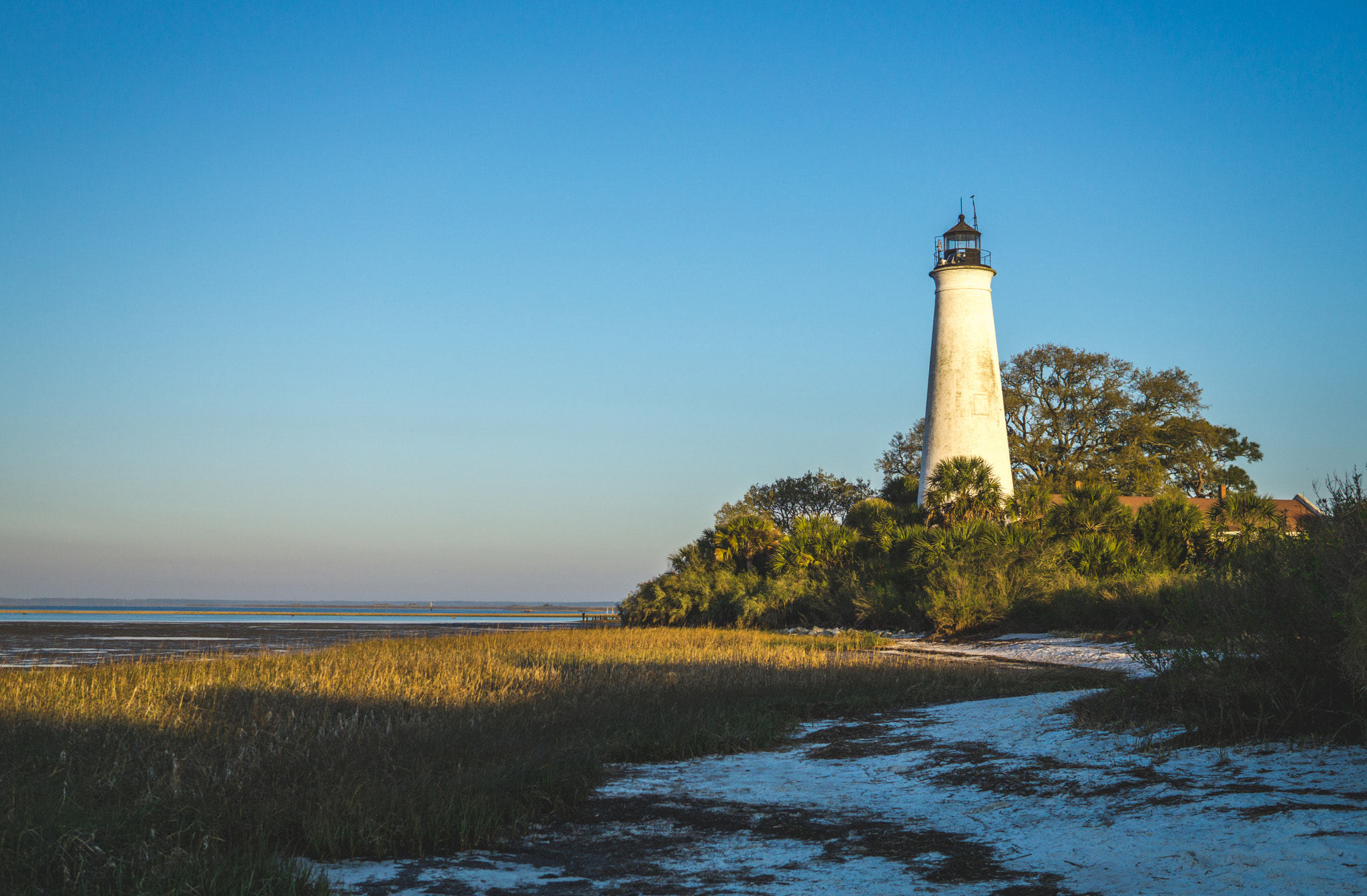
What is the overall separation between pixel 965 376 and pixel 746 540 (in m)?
11.5

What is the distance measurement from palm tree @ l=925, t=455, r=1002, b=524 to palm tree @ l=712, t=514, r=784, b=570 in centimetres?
869

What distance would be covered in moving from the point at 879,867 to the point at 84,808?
175 inches

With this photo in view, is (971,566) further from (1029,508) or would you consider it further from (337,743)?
(337,743)

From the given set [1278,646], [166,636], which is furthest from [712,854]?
[166,636]

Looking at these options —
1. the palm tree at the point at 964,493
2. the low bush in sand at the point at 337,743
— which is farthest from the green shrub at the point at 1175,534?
Result: the low bush in sand at the point at 337,743

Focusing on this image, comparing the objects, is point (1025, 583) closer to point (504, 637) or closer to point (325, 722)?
point (504, 637)

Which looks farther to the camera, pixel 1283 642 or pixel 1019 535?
pixel 1019 535

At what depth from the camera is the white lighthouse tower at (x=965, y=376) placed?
115ft

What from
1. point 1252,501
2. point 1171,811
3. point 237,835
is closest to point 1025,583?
point 1252,501

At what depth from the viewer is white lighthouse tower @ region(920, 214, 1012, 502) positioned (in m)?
34.9

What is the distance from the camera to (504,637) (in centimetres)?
2522

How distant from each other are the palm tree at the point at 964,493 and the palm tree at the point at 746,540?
28.5ft

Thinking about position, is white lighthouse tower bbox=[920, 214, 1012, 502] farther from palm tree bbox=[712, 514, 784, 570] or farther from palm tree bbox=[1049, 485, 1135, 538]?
palm tree bbox=[712, 514, 784, 570]

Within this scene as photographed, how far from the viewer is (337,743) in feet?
24.7
